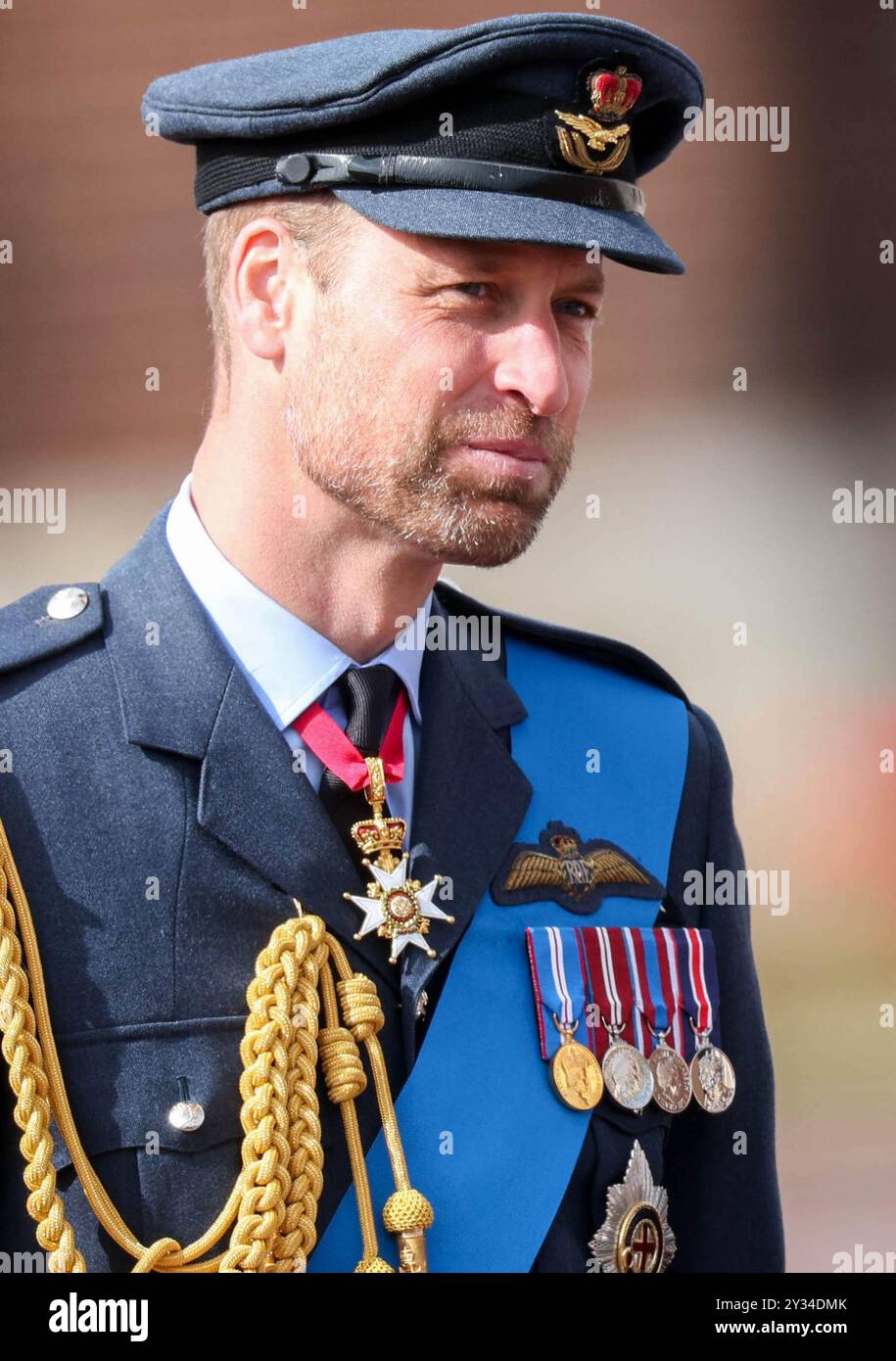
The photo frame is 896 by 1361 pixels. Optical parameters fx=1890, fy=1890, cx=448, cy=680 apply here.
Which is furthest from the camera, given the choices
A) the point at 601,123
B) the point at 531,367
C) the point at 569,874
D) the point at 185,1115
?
the point at 569,874

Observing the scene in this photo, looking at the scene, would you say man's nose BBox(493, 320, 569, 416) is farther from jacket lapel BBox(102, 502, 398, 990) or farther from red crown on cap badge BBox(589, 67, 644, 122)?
jacket lapel BBox(102, 502, 398, 990)

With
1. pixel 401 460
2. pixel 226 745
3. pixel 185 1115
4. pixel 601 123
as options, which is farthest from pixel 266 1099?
pixel 601 123

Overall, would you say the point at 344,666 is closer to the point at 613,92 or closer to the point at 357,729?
the point at 357,729

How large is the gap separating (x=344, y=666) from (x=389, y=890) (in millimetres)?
218

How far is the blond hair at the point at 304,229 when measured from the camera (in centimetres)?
173

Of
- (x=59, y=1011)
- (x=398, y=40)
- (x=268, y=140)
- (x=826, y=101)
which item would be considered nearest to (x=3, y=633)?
(x=59, y=1011)

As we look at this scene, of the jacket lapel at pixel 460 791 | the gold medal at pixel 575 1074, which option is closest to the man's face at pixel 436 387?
the jacket lapel at pixel 460 791

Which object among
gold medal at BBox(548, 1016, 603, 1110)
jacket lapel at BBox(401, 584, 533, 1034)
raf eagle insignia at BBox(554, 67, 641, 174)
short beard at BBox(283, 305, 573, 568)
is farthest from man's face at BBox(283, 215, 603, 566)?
gold medal at BBox(548, 1016, 603, 1110)

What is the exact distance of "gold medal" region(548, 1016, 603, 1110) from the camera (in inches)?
71.3

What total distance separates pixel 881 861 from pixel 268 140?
338 centimetres

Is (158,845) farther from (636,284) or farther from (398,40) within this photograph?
(636,284)

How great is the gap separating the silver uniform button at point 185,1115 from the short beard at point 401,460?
1.77ft

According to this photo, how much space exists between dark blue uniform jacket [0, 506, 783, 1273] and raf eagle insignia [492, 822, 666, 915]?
21mm

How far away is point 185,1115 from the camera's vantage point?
5.24ft
